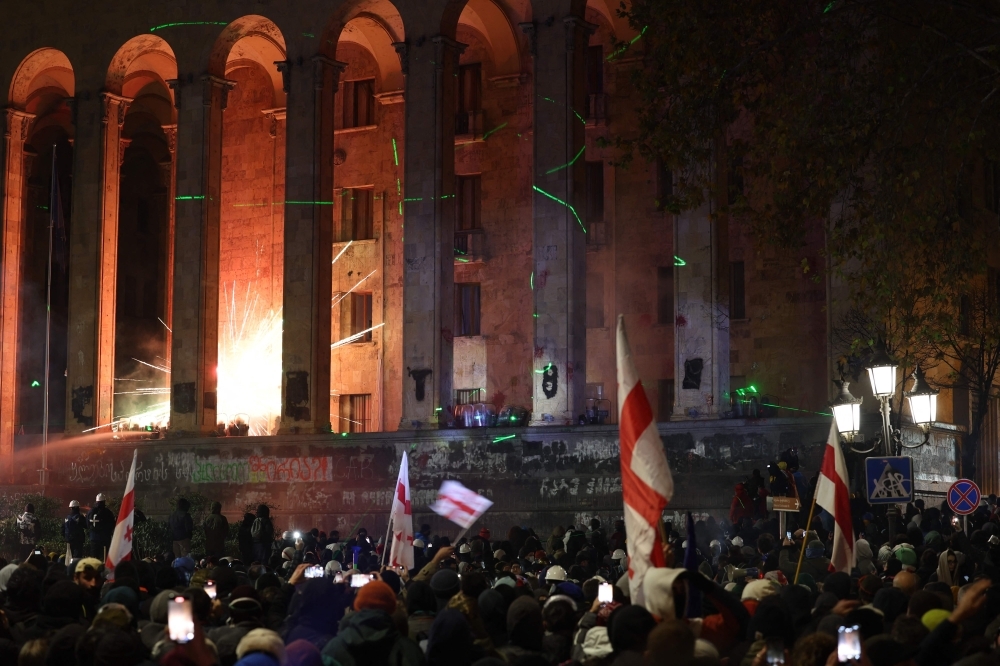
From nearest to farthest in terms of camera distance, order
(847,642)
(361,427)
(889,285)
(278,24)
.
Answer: (847,642)
(889,285)
(278,24)
(361,427)

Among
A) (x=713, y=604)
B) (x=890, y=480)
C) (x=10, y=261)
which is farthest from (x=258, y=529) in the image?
(x=10, y=261)

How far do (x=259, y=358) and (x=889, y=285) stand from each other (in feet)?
84.7

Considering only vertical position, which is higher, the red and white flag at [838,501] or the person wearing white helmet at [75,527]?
the red and white flag at [838,501]

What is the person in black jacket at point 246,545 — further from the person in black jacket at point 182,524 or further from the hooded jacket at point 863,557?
the hooded jacket at point 863,557

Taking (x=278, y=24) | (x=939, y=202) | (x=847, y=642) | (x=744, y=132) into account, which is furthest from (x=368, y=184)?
(x=847, y=642)

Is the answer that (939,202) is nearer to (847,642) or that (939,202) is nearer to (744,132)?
(847,642)

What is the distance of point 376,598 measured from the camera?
711 centimetres

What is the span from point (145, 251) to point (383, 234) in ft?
40.4

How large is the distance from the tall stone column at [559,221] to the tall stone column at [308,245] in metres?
5.75

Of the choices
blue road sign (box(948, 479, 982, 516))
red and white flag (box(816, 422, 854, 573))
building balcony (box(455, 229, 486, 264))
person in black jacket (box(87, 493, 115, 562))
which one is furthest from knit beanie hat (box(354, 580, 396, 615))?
building balcony (box(455, 229, 486, 264))

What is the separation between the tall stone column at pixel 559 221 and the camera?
28547 millimetres

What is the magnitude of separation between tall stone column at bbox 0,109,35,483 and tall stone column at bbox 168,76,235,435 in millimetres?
5899

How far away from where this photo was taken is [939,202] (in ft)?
48.6

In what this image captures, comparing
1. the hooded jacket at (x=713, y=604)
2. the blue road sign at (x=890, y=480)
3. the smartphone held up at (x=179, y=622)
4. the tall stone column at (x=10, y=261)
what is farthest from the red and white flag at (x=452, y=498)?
the smartphone held up at (x=179, y=622)
